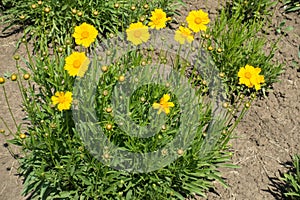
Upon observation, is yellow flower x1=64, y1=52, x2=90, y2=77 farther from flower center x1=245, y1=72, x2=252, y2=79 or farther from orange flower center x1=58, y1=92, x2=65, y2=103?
flower center x1=245, y1=72, x2=252, y2=79

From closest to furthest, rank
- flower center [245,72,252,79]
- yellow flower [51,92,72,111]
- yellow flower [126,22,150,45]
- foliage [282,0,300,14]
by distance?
1. yellow flower [51,92,72,111]
2. yellow flower [126,22,150,45]
3. flower center [245,72,252,79]
4. foliage [282,0,300,14]

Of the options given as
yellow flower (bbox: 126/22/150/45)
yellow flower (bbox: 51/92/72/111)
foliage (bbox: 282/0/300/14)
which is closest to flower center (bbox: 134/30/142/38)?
yellow flower (bbox: 126/22/150/45)

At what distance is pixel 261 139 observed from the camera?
3805mm

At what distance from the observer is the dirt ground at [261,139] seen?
346cm

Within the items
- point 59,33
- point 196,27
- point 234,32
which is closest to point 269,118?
point 234,32

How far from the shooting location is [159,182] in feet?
10.1

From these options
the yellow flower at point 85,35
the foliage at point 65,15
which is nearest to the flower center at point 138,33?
the yellow flower at point 85,35

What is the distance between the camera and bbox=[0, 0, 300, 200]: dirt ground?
3.46 m

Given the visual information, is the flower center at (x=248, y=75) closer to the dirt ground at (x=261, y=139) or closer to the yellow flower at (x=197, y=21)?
the yellow flower at (x=197, y=21)

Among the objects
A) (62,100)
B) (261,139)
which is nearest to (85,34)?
(62,100)

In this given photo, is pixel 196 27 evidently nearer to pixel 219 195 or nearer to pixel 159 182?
pixel 159 182

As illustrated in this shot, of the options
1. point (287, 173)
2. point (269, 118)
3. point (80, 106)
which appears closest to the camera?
point (80, 106)

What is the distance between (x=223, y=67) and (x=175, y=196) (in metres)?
1.41

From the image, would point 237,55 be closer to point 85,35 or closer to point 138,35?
point 138,35
